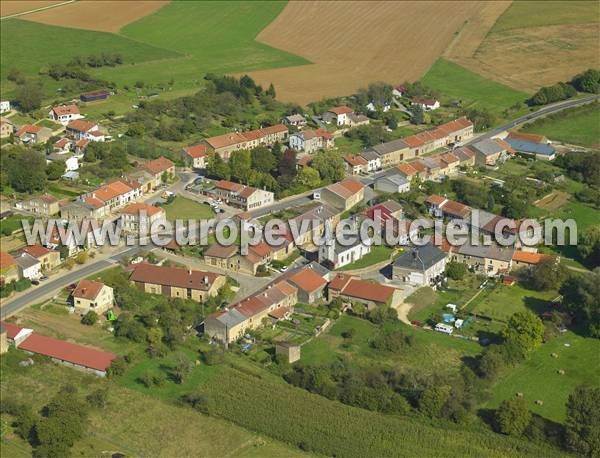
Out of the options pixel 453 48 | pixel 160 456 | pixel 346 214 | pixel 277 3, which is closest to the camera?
pixel 160 456

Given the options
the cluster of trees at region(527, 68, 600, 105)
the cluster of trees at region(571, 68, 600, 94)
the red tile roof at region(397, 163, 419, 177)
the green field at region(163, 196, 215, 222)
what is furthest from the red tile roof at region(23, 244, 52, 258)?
the cluster of trees at region(571, 68, 600, 94)

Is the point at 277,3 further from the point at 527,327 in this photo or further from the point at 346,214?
the point at 527,327

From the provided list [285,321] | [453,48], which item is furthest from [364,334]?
[453,48]

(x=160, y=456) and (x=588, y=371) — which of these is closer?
(x=160, y=456)

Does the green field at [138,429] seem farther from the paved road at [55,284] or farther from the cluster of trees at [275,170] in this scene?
the cluster of trees at [275,170]

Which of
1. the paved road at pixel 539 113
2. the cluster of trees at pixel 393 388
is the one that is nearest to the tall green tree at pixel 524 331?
the cluster of trees at pixel 393 388

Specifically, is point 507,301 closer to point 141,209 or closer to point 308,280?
point 308,280

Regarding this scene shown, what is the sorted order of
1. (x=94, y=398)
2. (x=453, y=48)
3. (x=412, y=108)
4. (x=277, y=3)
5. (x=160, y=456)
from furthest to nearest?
1. (x=277, y=3)
2. (x=453, y=48)
3. (x=412, y=108)
4. (x=94, y=398)
5. (x=160, y=456)
